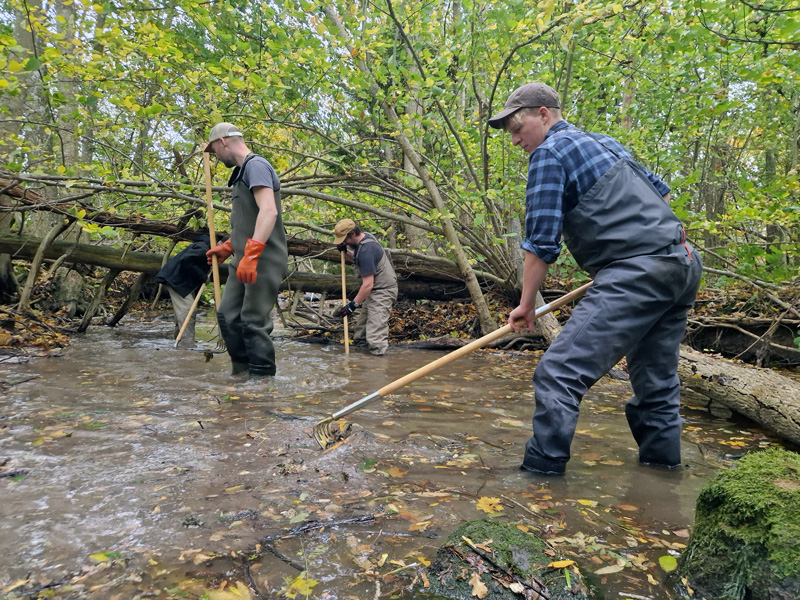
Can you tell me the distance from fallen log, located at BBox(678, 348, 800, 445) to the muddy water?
19cm

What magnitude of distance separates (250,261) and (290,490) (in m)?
2.73

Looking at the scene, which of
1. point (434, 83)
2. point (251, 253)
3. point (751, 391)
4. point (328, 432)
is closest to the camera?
point (328, 432)

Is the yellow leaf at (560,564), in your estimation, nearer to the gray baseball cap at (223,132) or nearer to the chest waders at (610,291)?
the chest waders at (610,291)

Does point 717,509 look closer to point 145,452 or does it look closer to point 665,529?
point 665,529

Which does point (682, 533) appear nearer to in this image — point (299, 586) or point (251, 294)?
point (299, 586)

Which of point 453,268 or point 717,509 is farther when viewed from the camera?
point 453,268

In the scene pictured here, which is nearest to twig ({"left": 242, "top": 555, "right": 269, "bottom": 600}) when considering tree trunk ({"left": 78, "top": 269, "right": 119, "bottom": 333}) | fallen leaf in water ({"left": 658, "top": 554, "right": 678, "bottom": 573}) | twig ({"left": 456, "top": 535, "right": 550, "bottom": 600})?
twig ({"left": 456, "top": 535, "right": 550, "bottom": 600})

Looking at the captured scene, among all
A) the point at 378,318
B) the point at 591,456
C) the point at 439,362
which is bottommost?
the point at 591,456

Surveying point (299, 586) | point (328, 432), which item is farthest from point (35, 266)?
point (299, 586)

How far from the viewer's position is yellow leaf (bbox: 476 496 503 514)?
2264 millimetres

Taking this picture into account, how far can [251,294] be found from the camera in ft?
16.4

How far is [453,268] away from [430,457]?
685 centimetres

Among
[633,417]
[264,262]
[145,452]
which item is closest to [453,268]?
[264,262]

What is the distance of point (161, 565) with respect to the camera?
68.7 inches
